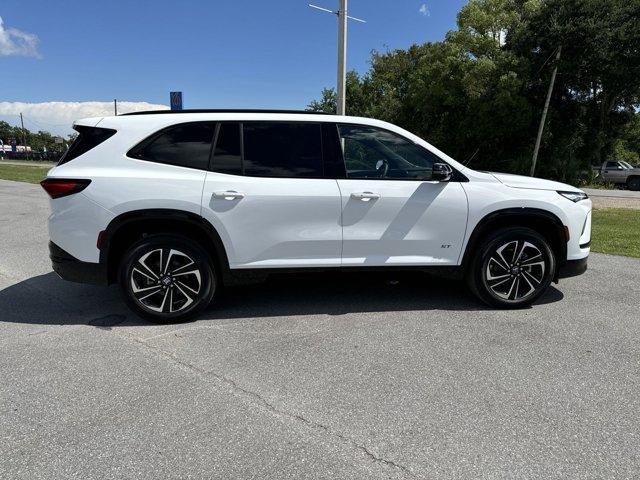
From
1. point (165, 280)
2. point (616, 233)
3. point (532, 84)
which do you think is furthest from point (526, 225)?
point (532, 84)

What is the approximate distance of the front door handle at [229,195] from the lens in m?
3.88

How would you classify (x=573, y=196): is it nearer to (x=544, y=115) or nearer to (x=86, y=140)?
(x=86, y=140)

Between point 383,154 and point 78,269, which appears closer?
point 78,269

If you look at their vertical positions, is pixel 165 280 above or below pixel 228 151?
below

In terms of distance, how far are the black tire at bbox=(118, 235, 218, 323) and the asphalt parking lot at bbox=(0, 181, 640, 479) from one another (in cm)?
18

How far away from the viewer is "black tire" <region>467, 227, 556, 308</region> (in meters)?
4.31

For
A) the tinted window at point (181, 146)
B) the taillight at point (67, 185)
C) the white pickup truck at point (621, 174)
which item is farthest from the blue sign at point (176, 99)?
the white pickup truck at point (621, 174)

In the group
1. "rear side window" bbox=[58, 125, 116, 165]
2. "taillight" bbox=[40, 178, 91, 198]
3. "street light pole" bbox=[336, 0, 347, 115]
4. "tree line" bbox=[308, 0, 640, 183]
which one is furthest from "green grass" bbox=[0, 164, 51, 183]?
"tree line" bbox=[308, 0, 640, 183]

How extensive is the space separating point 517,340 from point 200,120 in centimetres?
330

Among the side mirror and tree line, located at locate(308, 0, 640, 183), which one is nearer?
the side mirror

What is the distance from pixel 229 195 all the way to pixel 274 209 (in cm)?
40

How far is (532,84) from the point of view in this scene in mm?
25969

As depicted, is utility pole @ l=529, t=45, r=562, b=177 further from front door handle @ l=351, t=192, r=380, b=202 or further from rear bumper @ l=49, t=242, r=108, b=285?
rear bumper @ l=49, t=242, r=108, b=285

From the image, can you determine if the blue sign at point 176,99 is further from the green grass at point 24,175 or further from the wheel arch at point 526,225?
the green grass at point 24,175
